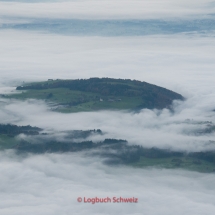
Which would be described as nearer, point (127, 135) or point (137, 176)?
point (137, 176)

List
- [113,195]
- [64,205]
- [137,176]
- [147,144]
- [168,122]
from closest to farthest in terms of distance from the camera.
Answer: [64,205] → [113,195] → [137,176] → [147,144] → [168,122]

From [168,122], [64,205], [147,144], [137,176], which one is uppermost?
[168,122]

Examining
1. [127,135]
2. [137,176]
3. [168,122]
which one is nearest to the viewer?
[137,176]

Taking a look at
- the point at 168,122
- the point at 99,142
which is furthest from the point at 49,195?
the point at 168,122

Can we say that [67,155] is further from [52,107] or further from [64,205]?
[52,107]

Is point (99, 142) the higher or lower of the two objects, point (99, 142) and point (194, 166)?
the higher

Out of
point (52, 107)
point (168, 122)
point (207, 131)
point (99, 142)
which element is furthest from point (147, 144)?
point (52, 107)

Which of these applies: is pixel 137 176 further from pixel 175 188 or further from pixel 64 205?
pixel 64 205

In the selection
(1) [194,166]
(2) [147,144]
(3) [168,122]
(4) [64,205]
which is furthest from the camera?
(3) [168,122]

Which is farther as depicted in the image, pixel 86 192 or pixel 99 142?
pixel 99 142
